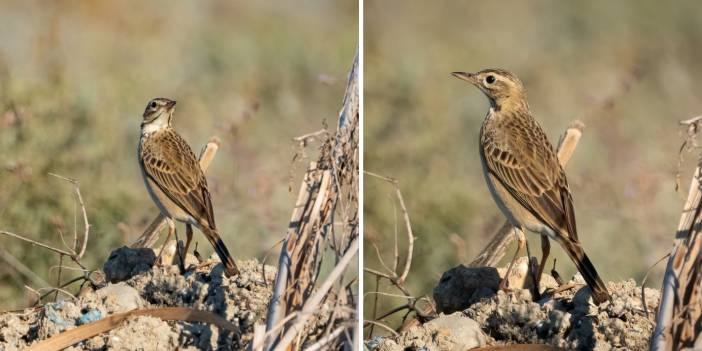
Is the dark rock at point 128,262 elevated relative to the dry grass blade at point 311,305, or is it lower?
elevated

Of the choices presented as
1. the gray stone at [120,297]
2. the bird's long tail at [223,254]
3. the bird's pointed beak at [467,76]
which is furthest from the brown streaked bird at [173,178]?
the bird's pointed beak at [467,76]

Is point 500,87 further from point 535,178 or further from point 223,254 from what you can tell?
point 223,254

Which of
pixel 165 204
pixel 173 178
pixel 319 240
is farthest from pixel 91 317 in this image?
pixel 319 240

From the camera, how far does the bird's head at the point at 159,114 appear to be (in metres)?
4.72

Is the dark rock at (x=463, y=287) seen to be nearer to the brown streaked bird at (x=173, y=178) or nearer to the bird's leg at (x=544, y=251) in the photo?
the bird's leg at (x=544, y=251)

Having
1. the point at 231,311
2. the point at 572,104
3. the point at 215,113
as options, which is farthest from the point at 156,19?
the point at 572,104

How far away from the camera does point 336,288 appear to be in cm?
465

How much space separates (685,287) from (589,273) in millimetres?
438

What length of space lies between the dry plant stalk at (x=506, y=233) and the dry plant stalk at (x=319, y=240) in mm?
563

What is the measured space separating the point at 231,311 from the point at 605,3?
6.46 feet

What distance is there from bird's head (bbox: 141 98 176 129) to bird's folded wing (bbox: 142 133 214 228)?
0.22 ft

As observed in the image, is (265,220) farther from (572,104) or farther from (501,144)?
(572,104)

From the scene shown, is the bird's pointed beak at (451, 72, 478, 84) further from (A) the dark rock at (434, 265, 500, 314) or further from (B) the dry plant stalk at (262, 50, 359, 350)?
(A) the dark rock at (434, 265, 500, 314)

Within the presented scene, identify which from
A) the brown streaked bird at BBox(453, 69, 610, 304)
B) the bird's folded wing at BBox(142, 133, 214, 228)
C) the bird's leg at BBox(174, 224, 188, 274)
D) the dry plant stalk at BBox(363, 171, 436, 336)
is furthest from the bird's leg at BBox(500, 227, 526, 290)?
the bird's leg at BBox(174, 224, 188, 274)
